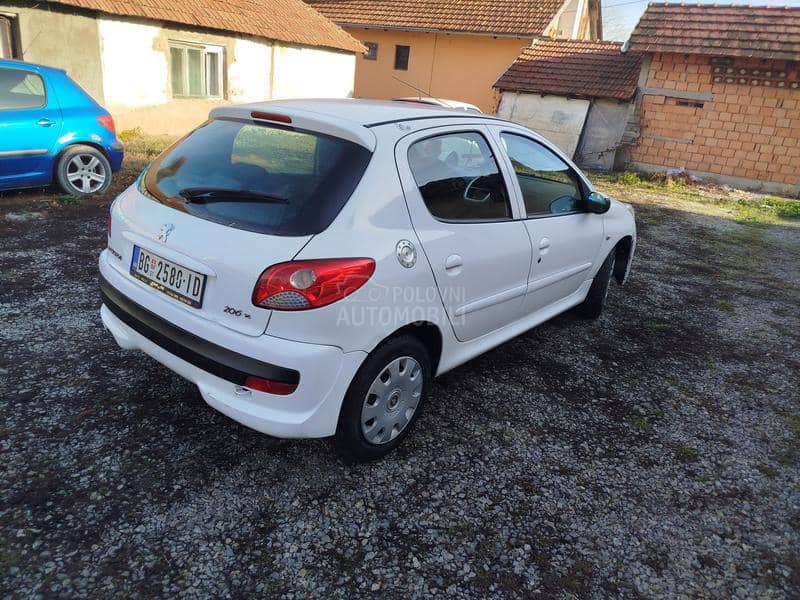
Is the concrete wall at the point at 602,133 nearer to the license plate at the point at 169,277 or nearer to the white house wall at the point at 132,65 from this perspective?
the white house wall at the point at 132,65

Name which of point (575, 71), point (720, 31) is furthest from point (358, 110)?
point (575, 71)

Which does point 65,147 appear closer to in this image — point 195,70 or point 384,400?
point 384,400

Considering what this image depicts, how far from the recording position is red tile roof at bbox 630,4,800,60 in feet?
45.7

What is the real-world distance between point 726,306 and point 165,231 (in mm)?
5474

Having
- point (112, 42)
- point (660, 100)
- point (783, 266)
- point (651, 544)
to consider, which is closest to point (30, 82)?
point (112, 42)

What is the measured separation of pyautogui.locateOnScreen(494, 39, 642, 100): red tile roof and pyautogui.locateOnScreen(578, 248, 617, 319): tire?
42.2ft

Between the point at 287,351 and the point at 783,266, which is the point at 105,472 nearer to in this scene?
the point at 287,351

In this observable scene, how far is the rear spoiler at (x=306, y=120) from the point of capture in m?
2.57

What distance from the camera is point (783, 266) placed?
25.1 ft

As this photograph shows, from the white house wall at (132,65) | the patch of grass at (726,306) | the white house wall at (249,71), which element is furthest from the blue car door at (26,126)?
the white house wall at (249,71)

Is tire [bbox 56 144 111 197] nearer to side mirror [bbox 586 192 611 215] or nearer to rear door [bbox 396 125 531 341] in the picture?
rear door [bbox 396 125 531 341]

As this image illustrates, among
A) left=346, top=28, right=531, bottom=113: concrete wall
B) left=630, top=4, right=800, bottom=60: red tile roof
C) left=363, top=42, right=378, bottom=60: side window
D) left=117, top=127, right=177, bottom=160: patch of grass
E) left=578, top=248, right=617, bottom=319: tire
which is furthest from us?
left=363, top=42, right=378, bottom=60: side window

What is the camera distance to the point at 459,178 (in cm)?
Result: 303

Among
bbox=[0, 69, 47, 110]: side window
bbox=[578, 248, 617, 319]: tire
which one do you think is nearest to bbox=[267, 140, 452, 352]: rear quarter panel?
bbox=[578, 248, 617, 319]: tire
